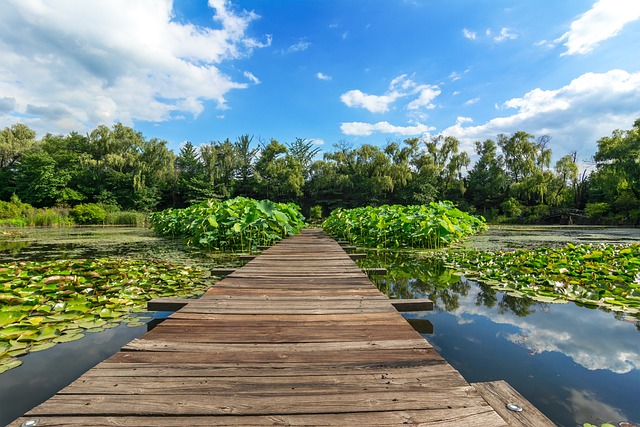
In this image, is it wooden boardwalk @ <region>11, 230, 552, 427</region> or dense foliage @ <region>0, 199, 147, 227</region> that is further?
dense foliage @ <region>0, 199, 147, 227</region>

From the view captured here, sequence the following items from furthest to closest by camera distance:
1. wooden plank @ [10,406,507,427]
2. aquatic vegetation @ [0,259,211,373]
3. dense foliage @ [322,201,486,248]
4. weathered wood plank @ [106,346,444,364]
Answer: dense foliage @ [322,201,486,248], aquatic vegetation @ [0,259,211,373], weathered wood plank @ [106,346,444,364], wooden plank @ [10,406,507,427]

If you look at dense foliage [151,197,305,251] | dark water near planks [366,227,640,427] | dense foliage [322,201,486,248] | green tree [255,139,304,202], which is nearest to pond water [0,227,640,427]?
dark water near planks [366,227,640,427]

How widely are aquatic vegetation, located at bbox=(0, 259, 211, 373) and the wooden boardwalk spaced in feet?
2.84

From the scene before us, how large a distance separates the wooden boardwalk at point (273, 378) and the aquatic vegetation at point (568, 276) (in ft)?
6.75

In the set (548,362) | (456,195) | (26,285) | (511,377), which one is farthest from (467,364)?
(456,195)

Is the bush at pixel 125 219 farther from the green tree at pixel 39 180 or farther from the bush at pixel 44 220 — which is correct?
the green tree at pixel 39 180

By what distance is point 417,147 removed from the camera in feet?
83.6

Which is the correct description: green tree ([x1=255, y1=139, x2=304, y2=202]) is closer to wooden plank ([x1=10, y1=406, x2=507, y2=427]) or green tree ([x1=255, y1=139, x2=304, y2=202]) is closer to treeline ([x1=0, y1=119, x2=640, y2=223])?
treeline ([x1=0, y1=119, x2=640, y2=223])

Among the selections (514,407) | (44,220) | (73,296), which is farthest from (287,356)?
(44,220)

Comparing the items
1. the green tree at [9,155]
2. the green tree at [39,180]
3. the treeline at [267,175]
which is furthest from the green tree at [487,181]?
the green tree at [9,155]

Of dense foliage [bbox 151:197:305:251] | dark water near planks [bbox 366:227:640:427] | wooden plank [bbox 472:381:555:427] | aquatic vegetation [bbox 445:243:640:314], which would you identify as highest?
dense foliage [bbox 151:197:305:251]

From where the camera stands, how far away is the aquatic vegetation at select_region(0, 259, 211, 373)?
189cm

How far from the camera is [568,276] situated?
3.36 meters

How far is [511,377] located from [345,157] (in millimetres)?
27018
